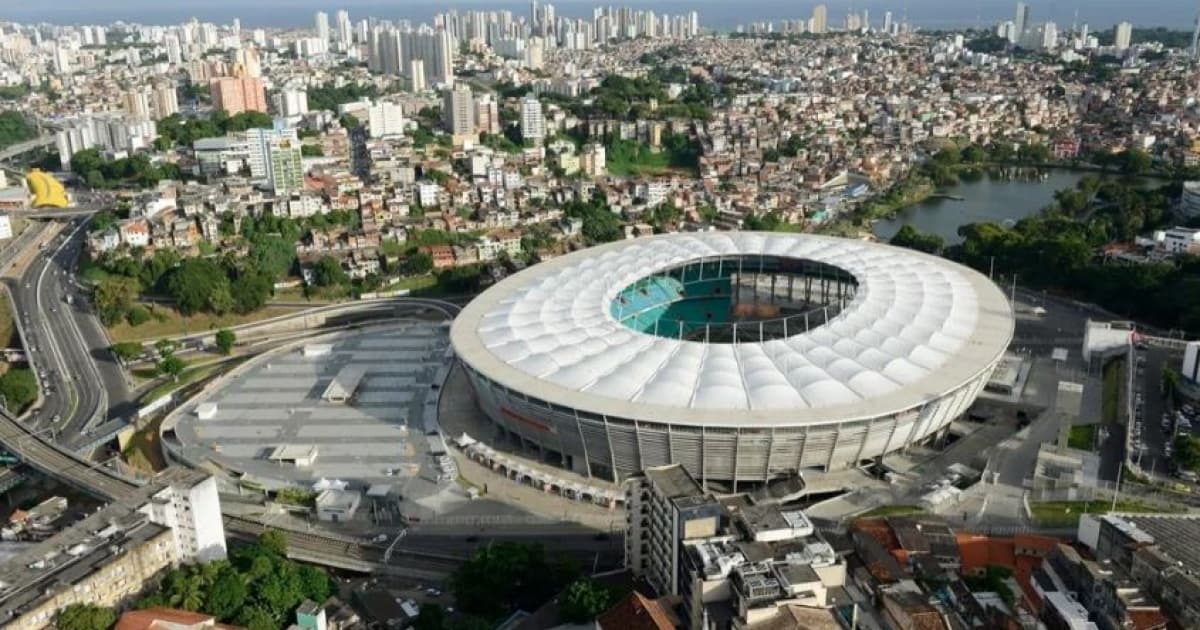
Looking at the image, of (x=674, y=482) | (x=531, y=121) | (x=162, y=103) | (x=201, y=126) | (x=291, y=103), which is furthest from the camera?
(x=162, y=103)

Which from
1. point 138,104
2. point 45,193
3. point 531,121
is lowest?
point 45,193

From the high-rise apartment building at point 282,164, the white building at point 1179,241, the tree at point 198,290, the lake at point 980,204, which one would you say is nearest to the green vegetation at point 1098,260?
the white building at point 1179,241

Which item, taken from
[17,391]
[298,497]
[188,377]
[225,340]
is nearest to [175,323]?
[225,340]

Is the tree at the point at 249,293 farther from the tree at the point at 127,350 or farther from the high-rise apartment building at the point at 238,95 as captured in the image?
the high-rise apartment building at the point at 238,95

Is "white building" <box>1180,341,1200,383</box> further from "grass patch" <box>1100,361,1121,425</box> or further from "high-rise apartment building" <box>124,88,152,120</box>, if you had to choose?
"high-rise apartment building" <box>124,88,152,120</box>

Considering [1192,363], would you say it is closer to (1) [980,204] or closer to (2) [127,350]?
(2) [127,350]

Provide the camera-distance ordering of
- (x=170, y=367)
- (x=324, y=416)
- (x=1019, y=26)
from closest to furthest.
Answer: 1. (x=324, y=416)
2. (x=170, y=367)
3. (x=1019, y=26)
